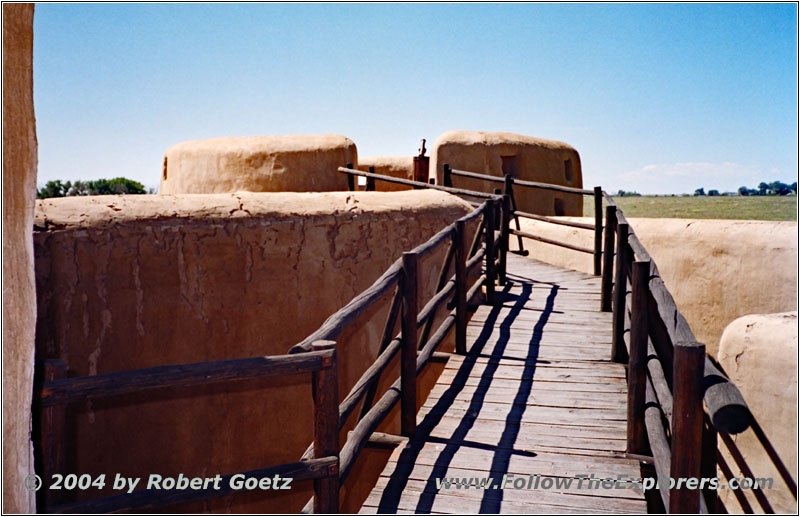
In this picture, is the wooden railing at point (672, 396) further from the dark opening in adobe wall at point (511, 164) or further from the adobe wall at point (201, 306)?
the dark opening in adobe wall at point (511, 164)

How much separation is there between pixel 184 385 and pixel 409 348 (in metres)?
1.80

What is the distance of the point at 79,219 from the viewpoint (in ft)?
15.4

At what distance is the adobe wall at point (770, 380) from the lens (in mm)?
4781

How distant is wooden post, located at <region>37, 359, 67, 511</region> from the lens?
229 centimetres

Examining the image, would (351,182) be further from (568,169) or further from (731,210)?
(731,210)

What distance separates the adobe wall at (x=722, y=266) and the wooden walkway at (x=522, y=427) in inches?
126

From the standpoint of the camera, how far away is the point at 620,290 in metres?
4.59

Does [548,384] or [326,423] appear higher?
[326,423]

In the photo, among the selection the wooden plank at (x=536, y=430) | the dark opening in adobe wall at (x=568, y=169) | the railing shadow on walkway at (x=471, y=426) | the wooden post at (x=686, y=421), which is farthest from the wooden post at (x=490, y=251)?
the dark opening in adobe wall at (x=568, y=169)

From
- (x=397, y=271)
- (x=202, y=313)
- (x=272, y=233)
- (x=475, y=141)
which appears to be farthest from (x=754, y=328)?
(x=475, y=141)

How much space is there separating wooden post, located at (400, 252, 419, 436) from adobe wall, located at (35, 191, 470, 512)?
6.18 ft

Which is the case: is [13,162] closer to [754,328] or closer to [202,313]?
[202,313]

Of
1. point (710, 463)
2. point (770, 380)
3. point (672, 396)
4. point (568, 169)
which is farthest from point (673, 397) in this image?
point (568, 169)

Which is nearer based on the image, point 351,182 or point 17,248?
point 17,248
